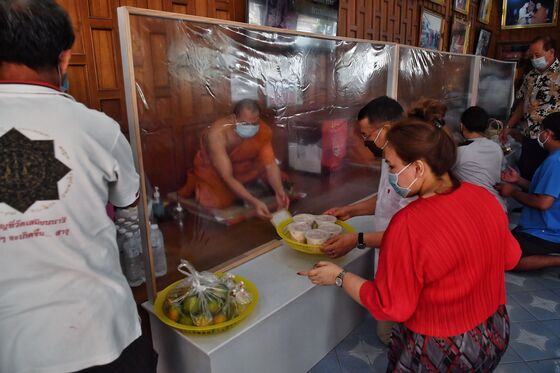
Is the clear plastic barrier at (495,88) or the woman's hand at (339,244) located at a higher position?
the clear plastic barrier at (495,88)

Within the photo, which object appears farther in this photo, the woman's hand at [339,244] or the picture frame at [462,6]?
the picture frame at [462,6]

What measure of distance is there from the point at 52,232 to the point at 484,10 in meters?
6.94

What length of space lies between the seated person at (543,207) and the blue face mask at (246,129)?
1.79 m

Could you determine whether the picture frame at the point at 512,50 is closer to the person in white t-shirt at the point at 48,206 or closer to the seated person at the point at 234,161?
the seated person at the point at 234,161

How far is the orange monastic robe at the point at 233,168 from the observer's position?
1.49 m

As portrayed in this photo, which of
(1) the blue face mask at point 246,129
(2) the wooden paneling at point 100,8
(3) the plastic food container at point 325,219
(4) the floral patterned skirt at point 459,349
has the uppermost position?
(2) the wooden paneling at point 100,8

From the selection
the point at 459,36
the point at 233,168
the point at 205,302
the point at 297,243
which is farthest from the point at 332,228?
the point at 459,36

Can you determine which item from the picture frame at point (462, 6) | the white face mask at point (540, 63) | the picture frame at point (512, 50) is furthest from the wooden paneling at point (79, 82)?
the picture frame at point (512, 50)

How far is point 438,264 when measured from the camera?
97 centimetres

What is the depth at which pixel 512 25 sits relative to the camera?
20.7 feet

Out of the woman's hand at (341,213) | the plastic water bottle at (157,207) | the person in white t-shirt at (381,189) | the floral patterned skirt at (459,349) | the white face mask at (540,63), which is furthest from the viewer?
the white face mask at (540,63)

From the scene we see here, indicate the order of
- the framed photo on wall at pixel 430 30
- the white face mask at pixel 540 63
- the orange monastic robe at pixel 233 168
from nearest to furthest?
the orange monastic robe at pixel 233 168, the white face mask at pixel 540 63, the framed photo on wall at pixel 430 30

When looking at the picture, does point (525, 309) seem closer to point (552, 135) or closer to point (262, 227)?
point (552, 135)

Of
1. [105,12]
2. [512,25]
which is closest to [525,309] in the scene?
[105,12]
